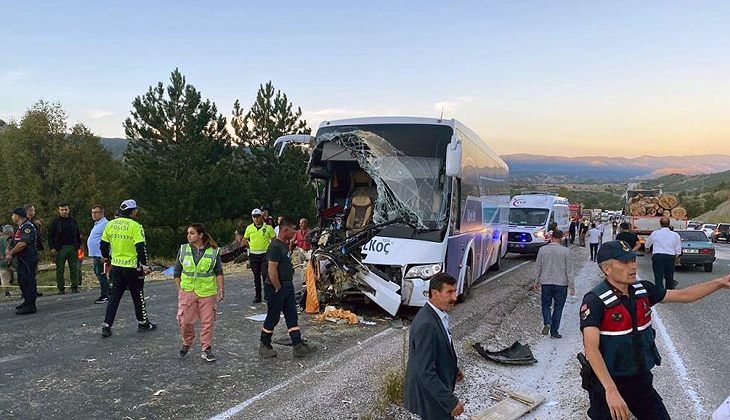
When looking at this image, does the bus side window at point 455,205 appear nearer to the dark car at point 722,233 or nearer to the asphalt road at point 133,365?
the asphalt road at point 133,365

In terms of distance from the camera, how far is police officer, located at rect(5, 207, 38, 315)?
332 inches

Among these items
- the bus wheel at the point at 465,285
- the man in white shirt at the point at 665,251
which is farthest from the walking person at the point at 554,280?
the man in white shirt at the point at 665,251

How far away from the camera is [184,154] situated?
2906 cm

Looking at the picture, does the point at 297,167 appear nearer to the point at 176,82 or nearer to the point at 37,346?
the point at 176,82

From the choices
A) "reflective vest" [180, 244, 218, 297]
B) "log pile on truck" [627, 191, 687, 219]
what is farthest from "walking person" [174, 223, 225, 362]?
"log pile on truck" [627, 191, 687, 219]

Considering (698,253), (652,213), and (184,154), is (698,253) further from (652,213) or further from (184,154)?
(184,154)

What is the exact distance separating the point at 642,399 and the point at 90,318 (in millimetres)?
8468

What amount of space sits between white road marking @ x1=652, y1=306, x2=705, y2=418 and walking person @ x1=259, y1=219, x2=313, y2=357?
14.4 feet

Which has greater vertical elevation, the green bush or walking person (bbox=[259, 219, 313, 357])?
walking person (bbox=[259, 219, 313, 357])

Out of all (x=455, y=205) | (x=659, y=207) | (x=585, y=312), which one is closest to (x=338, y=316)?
(x=455, y=205)

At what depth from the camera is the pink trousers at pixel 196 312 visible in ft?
19.8

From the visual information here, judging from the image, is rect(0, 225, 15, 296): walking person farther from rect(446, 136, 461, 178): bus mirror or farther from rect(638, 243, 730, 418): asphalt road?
rect(638, 243, 730, 418): asphalt road

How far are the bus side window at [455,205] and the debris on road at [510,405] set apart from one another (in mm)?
3656

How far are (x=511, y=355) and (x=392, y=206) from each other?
3.13m
